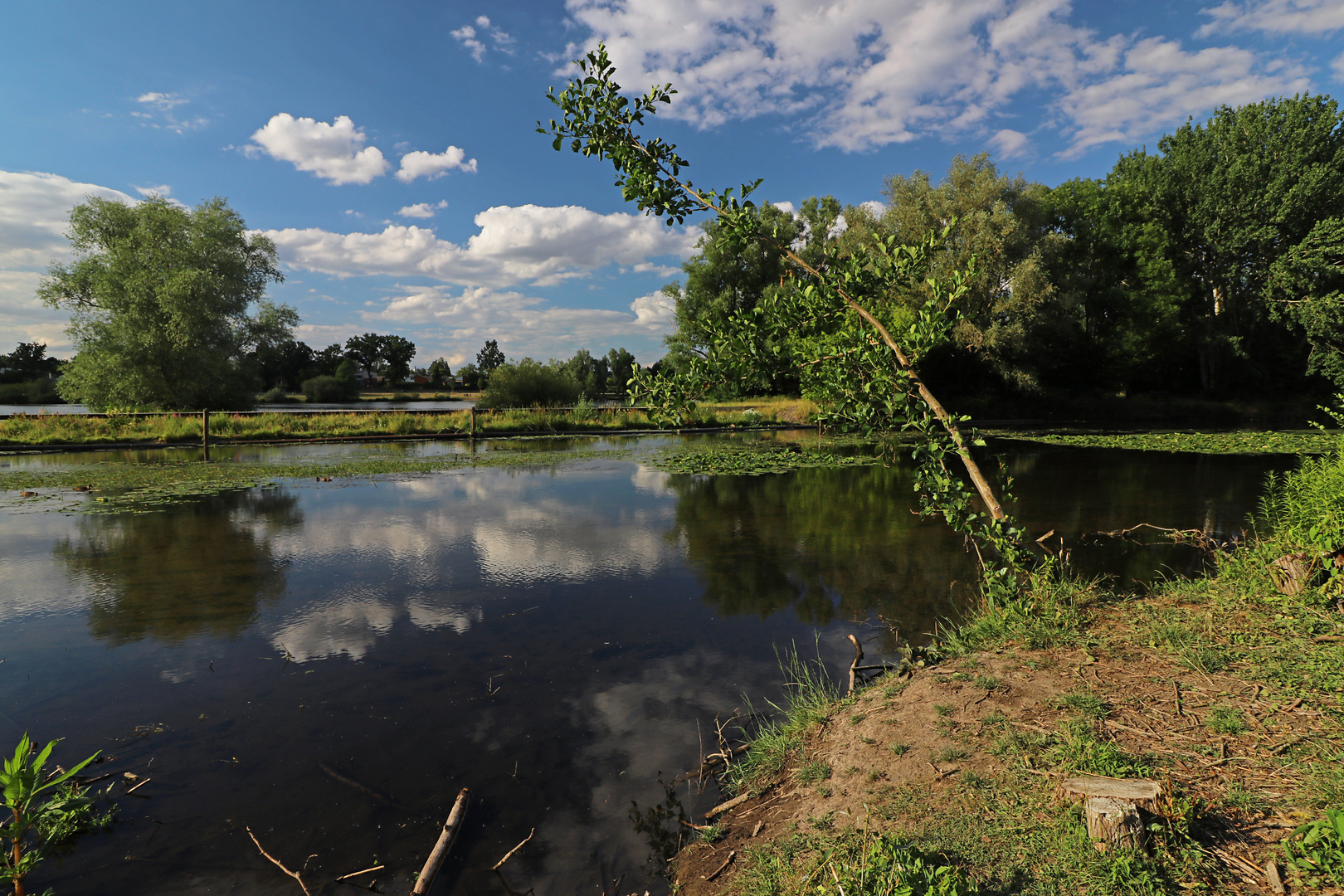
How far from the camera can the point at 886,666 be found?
4.50 m

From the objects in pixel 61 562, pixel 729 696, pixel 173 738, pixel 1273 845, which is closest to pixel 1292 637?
pixel 1273 845

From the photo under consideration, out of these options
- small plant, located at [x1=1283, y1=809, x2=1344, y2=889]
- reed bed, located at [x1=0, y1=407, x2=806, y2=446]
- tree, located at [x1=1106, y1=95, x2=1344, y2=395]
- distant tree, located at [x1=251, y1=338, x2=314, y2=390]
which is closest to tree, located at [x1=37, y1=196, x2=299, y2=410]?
reed bed, located at [x1=0, y1=407, x2=806, y2=446]

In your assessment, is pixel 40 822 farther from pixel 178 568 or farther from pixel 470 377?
pixel 470 377

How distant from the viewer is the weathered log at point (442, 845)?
2650mm

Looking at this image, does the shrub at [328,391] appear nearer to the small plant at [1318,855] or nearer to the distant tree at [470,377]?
the distant tree at [470,377]

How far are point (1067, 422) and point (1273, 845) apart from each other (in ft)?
125

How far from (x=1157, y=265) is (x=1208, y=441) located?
17.3 metres

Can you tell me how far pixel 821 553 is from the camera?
812 centimetres

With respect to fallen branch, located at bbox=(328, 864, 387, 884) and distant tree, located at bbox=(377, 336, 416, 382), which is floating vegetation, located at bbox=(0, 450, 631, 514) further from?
distant tree, located at bbox=(377, 336, 416, 382)

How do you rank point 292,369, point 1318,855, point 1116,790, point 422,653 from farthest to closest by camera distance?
point 292,369 < point 422,653 < point 1116,790 < point 1318,855

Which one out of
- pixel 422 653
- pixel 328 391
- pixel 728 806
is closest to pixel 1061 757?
pixel 728 806

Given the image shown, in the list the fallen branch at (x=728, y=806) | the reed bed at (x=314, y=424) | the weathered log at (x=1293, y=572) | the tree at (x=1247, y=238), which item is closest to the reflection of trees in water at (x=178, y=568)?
the fallen branch at (x=728, y=806)

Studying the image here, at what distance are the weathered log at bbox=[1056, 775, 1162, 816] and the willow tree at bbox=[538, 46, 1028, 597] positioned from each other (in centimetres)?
244

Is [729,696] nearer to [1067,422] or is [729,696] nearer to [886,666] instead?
[886,666]
